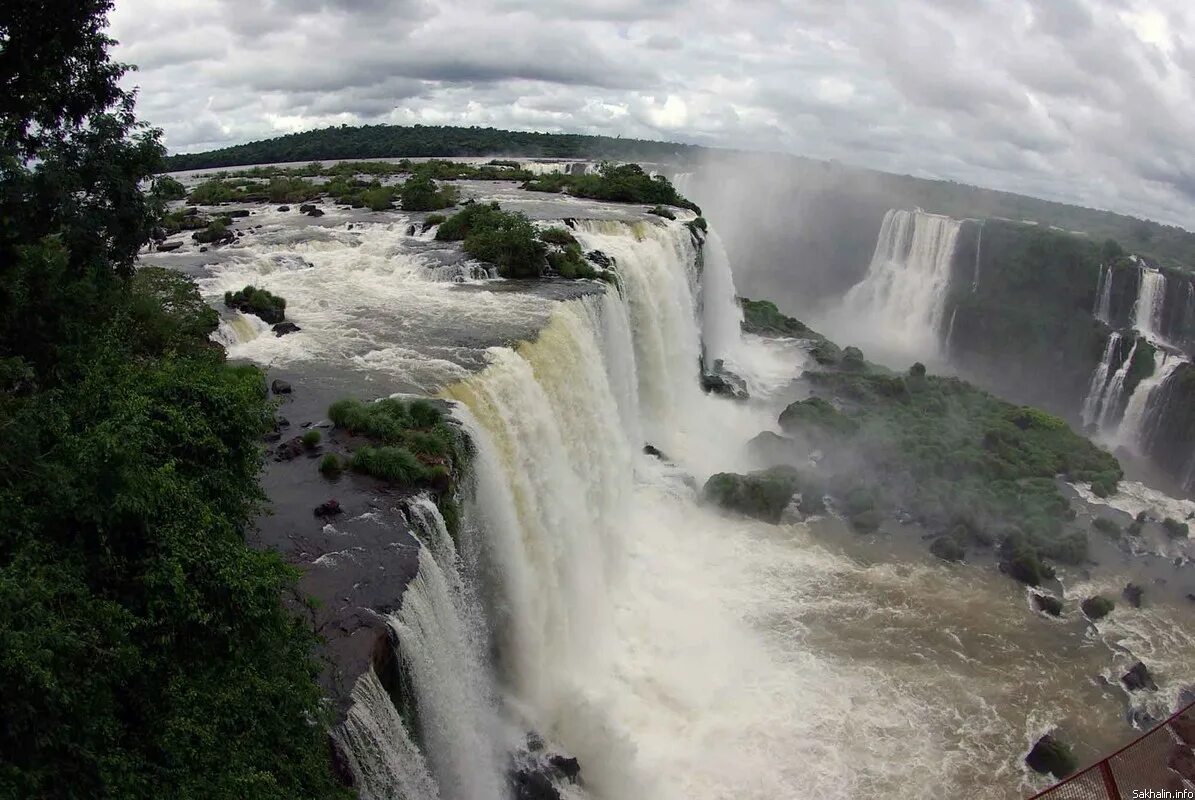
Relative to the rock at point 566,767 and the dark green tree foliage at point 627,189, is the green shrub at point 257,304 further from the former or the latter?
the dark green tree foliage at point 627,189

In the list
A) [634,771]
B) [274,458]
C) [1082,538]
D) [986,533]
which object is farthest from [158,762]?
[1082,538]

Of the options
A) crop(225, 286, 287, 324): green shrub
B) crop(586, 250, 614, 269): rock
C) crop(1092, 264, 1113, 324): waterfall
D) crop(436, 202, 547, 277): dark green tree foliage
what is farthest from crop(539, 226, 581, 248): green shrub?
crop(1092, 264, 1113, 324): waterfall

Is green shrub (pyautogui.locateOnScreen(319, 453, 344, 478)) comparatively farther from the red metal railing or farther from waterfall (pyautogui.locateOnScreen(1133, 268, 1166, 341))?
waterfall (pyautogui.locateOnScreen(1133, 268, 1166, 341))

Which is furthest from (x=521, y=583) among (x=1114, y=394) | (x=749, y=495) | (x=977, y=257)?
(x=977, y=257)

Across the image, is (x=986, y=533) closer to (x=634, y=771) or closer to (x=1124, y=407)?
(x=634, y=771)

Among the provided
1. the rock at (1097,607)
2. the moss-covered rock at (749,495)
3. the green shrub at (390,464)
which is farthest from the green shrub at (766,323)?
the green shrub at (390,464)
